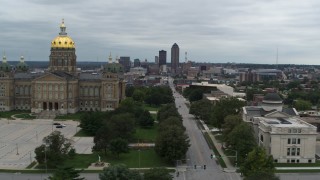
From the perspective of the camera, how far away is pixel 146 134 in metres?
90.5

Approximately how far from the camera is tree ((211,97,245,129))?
9025cm

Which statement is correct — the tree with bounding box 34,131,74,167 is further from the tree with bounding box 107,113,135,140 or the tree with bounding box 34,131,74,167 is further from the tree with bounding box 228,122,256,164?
the tree with bounding box 228,122,256,164

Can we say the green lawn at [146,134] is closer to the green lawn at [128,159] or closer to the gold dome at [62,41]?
the green lawn at [128,159]

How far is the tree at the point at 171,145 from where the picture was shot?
63.4 metres

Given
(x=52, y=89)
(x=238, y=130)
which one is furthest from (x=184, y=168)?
(x=52, y=89)

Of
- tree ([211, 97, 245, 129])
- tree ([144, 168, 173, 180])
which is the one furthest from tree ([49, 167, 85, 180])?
tree ([211, 97, 245, 129])

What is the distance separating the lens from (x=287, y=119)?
76.8m

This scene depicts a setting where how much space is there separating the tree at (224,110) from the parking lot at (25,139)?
25.7m

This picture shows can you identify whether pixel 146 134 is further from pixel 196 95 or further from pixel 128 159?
pixel 196 95

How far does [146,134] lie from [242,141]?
29994mm

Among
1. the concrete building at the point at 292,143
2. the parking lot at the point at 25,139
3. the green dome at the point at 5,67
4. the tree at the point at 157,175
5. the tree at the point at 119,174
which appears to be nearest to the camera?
the tree at the point at 157,175

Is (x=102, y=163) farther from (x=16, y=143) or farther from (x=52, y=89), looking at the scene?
(x=52, y=89)

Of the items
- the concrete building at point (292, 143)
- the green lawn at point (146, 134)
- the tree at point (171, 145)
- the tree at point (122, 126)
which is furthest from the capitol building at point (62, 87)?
the concrete building at point (292, 143)

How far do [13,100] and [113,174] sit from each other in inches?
3581
